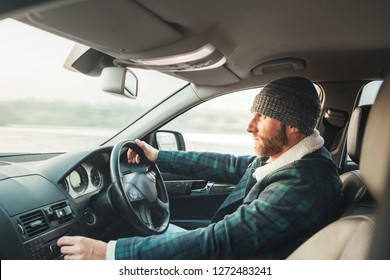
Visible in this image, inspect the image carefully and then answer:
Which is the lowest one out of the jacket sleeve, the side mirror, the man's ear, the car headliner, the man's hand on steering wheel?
the jacket sleeve

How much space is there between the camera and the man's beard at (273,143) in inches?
61.6

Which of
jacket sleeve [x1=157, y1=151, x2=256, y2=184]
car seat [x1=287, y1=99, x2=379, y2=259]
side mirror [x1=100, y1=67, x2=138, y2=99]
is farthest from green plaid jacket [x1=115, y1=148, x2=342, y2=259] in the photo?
side mirror [x1=100, y1=67, x2=138, y2=99]

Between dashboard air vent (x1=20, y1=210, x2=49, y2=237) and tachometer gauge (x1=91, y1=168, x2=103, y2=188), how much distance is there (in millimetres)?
416

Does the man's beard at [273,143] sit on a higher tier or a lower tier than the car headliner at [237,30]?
lower

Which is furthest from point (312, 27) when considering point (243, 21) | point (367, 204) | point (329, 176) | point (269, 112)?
point (367, 204)

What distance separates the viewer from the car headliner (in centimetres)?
131

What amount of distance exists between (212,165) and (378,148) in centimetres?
123

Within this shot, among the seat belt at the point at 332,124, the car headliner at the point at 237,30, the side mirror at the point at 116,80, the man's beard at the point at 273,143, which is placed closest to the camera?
the car headliner at the point at 237,30

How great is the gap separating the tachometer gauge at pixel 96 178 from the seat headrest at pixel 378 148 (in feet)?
3.99

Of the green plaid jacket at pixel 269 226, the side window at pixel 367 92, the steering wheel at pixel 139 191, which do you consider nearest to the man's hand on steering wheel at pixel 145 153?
the steering wheel at pixel 139 191

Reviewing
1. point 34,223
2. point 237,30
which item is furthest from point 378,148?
point 34,223

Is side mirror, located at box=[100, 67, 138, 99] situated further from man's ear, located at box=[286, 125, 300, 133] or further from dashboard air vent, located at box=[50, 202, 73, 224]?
man's ear, located at box=[286, 125, 300, 133]

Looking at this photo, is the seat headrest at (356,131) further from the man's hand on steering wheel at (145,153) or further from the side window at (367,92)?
the man's hand on steering wheel at (145,153)

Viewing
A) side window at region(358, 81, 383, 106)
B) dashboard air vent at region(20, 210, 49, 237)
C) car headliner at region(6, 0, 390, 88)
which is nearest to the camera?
car headliner at region(6, 0, 390, 88)
